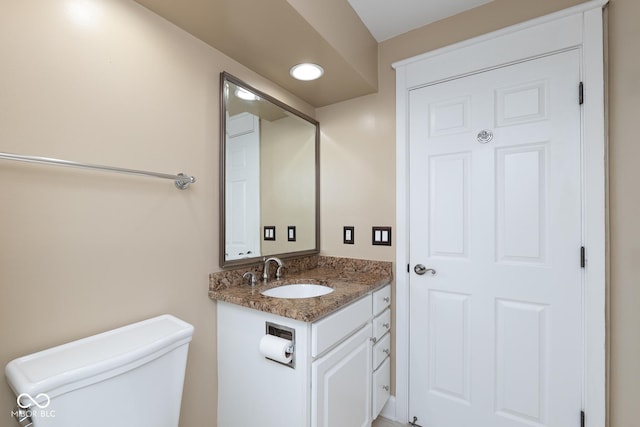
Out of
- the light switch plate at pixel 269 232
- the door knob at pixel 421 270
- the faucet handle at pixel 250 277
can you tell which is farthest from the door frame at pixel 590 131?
the faucet handle at pixel 250 277

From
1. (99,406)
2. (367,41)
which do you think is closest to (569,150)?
(367,41)

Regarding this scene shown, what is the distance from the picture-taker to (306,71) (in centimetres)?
162

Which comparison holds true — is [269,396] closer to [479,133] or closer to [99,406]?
[99,406]

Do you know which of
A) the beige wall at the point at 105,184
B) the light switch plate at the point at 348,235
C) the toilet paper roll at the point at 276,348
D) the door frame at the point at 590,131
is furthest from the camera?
the light switch plate at the point at 348,235

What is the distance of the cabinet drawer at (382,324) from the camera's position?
162 centimetres

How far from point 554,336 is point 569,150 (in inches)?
36.1

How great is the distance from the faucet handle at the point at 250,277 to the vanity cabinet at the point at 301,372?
0.19 metres

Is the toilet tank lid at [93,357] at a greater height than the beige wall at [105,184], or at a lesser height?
lesser

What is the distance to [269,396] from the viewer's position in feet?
3.93

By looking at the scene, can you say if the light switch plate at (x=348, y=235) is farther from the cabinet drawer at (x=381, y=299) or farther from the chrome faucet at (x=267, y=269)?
the chrome faucet at (x=267, y=269)

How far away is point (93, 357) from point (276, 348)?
23.0 inches

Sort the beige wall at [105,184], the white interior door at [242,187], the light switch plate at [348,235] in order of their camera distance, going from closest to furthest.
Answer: the beige wall at [105,184]
the white interior door at [242,187]
the light switch plate at [348,235]

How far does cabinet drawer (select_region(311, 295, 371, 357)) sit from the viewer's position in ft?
3.70

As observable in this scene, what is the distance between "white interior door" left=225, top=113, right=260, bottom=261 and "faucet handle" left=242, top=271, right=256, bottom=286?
0.10 m
